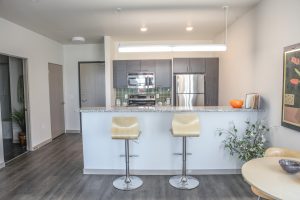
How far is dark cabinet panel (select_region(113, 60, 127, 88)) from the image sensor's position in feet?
19.9

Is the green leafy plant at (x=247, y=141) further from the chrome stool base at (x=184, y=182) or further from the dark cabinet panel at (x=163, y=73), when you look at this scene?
the dark cabinet panel at (x=163, y=73)

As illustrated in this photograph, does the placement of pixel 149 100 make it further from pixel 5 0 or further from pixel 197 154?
pixel 5 0

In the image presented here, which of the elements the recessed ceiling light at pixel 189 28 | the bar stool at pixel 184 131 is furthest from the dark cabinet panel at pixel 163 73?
the bar stool at pixel 184 131

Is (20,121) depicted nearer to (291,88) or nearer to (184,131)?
(184,131)

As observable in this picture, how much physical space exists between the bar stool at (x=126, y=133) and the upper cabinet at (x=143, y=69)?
9.88ft

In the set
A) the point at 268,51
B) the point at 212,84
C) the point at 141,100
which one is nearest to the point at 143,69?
the point at 141,100

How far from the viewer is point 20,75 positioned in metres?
5.54

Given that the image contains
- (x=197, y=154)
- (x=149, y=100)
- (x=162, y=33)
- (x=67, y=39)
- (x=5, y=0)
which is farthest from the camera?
(x=149, y=100)

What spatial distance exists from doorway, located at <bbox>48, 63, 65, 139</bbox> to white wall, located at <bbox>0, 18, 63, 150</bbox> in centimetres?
22

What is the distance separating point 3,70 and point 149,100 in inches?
158

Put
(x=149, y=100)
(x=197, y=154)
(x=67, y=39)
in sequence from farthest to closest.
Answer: (x=149, y=100), (x=67, y=39), (x=197, y=154)

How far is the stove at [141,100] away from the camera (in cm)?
633

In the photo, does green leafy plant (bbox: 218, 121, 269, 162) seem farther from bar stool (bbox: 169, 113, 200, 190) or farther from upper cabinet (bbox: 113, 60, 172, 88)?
upper cabinet (bbox: 113, 60, 172, 88)

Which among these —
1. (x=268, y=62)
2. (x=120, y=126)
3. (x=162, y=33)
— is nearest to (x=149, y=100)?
(x=162, y=33)
